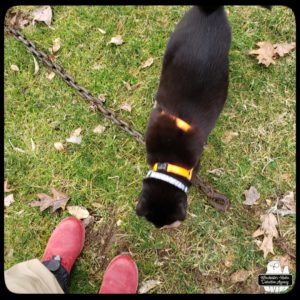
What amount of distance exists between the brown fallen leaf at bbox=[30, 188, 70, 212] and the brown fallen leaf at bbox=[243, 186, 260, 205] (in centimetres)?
159

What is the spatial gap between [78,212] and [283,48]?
2405 mm

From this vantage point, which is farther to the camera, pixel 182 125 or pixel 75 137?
pixel 75 137

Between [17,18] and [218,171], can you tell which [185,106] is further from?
[17,18]

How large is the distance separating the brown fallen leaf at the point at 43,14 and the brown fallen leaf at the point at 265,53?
1.97m

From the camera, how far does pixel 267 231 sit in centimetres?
324

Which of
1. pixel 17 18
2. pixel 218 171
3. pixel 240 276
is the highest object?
pixel 17 18

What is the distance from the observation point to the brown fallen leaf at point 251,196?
10.8ft

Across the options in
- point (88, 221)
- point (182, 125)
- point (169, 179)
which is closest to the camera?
point (169, 179)

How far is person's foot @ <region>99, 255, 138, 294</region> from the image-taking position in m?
3.21

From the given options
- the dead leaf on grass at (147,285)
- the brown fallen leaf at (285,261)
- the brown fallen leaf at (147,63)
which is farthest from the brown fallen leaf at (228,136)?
the dead leaf on grass at (147,285)

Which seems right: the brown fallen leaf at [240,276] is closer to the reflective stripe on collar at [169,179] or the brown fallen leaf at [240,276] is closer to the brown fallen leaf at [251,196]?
A: the brown fallen leaf at [251,196]

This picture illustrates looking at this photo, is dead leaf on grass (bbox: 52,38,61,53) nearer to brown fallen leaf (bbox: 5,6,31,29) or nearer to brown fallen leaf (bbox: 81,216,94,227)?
brown fallen leaf (bbox: 5,6,31,29)

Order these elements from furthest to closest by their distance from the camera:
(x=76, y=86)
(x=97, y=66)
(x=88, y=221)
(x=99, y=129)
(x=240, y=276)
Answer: (x=97, y=66), (x=99, y=129), (x=88, y=221), (x=240, y=276), (x=76, y=86)

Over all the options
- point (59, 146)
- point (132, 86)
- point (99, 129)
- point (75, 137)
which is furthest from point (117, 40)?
point (59, 146)
